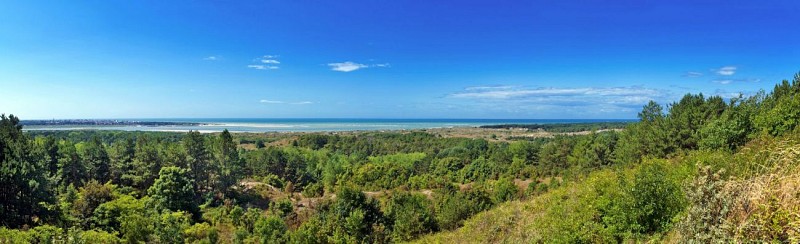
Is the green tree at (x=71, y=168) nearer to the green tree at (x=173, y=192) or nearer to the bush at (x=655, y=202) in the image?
the green tree at (x=173, y=192)

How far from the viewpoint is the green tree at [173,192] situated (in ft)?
135

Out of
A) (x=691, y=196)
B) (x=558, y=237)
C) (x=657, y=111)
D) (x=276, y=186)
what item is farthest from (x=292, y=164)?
(x=691, y=196)

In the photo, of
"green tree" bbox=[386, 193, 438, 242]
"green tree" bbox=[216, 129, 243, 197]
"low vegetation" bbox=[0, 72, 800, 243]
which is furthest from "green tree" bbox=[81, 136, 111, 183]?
"green tree" bbox=[386, 193, 438, 242]

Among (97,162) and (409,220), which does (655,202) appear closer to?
(409,220)

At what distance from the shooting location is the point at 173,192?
1640 inches

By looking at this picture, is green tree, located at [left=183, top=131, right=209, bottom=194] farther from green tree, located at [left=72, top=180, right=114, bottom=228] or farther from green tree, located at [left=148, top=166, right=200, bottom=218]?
green tree, located at [left=72, top=180, right=114, bottom=228]

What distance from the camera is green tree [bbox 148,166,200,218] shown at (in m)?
41.2

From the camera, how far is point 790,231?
5.28 meters

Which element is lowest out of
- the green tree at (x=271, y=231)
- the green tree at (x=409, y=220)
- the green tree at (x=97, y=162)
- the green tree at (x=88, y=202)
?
the green tree at (x=409, y=220)

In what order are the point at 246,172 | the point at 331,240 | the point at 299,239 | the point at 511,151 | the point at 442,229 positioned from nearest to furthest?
the point at 299,239
the point at 331,240
the point at 442,229
the point at 246,172
the point at 511,151

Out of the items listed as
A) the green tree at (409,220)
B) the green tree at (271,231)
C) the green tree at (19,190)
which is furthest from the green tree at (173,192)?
the green tree at (409,220)

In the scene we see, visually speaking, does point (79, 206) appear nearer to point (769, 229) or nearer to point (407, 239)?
point (407, 239)

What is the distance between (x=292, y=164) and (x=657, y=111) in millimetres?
55410

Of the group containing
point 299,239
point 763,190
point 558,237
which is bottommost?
point 299,239
